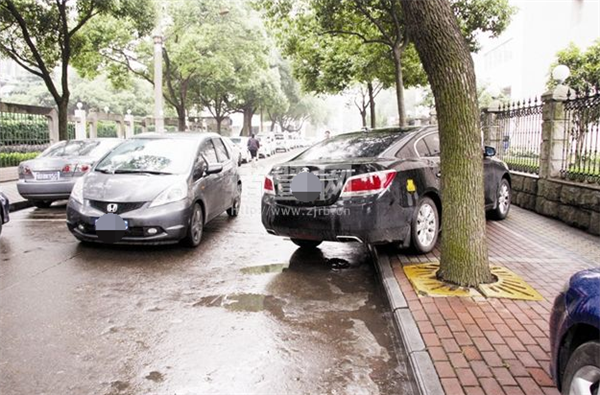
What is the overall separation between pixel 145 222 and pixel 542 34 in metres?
31.9

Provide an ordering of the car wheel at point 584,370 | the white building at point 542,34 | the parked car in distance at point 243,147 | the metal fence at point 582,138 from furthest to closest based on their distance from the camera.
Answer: the white building at point 542,34 → the parked car in distance at point 243,147 → the metal fence at point 582,138 → the car wheel at point 584,370

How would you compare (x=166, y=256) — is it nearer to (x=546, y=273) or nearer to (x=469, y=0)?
(x=546, y=273)

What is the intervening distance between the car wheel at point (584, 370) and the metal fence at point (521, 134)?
8.33 m

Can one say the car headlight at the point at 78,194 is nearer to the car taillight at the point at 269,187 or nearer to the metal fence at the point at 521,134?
the car taillight at the point at 269,187

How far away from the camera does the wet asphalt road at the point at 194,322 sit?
3.47 m

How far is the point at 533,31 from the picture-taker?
3170 cm

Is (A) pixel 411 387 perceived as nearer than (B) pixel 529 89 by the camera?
Yes

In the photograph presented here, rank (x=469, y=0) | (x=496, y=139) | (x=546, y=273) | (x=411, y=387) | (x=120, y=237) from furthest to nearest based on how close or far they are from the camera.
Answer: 1. (x=469, y=0)
2. (x=496, y=139)
3. (x=120, y=237)
4. (x=546, y=273)
5. (x=411, y=387)

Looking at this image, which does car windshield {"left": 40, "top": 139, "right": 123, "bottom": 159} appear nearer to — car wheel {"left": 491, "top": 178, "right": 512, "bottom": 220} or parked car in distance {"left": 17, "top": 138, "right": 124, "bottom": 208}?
parked car in distance {"left": 17, "top": 138, "right": 124, "bottom": 208}

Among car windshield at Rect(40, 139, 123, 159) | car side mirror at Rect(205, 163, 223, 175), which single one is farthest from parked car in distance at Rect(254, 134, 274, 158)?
car side mirror at Rect(205, 163, 223, 175)

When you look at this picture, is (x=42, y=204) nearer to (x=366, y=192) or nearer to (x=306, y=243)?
(x=306, y=243)

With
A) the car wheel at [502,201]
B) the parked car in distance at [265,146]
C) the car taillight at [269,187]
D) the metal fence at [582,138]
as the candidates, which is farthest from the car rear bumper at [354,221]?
the parked car in distance at [265,146]

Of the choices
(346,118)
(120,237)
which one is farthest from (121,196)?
(346,118)

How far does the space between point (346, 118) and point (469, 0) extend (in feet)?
396
